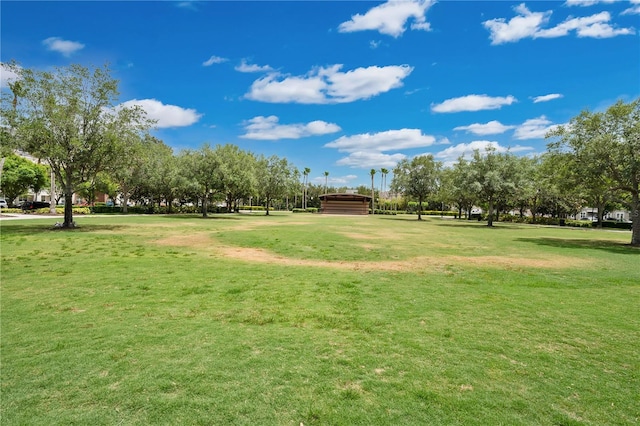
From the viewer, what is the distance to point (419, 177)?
166 ft

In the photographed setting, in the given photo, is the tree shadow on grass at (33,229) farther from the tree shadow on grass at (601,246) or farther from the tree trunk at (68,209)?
the tree shadow on grass at (601,246)

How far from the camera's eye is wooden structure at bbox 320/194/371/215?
273 feet

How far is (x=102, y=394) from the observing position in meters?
4.02

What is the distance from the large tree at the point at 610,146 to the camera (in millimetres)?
20172

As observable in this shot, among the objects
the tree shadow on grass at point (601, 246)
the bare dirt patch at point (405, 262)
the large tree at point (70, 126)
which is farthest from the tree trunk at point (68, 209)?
the tree shadow on grass at point (601, 246)

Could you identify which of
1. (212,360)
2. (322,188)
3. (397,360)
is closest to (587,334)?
(397,360)

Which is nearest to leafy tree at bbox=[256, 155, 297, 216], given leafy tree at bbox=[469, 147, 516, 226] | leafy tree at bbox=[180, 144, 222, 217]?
leafy tree at bbox=[180, 144, 222, 217]

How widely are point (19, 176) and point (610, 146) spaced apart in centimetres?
6768

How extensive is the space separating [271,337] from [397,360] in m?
2.06

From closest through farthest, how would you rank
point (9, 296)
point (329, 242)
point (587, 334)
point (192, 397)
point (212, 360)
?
point (192, 397), point (212, 360), point (587, 334), point (9, 296), point (329, 242)

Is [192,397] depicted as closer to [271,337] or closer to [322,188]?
[271,337]

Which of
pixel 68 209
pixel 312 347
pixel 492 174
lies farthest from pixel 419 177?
pixel 312 347

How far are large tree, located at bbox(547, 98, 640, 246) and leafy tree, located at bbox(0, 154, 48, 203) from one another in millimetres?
64820

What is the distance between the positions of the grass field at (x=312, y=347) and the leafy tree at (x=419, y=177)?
1566 inches
